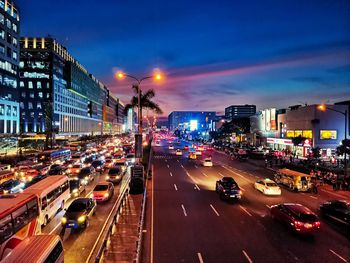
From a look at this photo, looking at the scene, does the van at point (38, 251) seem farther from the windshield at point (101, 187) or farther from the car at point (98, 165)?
the car at point (98, 165)

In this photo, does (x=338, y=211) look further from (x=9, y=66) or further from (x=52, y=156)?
(x=9, y=66)

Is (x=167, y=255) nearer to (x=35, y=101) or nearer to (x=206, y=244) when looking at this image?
(x=206, y=244)

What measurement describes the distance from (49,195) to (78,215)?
2.79 m

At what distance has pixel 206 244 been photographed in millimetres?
15000

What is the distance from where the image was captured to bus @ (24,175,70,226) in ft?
54.1

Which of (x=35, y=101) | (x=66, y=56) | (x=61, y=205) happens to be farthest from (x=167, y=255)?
(x=66, y=56)

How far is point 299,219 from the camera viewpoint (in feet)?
54.1

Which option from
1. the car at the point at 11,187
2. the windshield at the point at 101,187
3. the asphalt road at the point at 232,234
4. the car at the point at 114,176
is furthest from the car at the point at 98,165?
the windshield at the point at 101,187

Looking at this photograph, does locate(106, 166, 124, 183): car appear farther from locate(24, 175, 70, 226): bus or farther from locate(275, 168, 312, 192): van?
locate(275, 168, 312, 192): van

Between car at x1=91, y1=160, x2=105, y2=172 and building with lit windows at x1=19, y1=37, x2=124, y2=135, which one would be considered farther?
building with lit windows at x1=19, y1=37, x2=124, y2=135

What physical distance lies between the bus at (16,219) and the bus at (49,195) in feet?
3.47

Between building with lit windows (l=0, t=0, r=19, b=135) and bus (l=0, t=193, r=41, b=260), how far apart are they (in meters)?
65.1

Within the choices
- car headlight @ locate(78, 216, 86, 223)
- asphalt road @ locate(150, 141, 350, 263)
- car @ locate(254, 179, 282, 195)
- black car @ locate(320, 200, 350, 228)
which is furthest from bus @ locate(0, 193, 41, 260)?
car @ locate(254, 179, 282, 195)

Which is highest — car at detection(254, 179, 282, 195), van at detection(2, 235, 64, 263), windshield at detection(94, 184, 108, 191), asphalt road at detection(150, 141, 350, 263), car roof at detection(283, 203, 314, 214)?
van at detection(2, 235, 64, 263)
